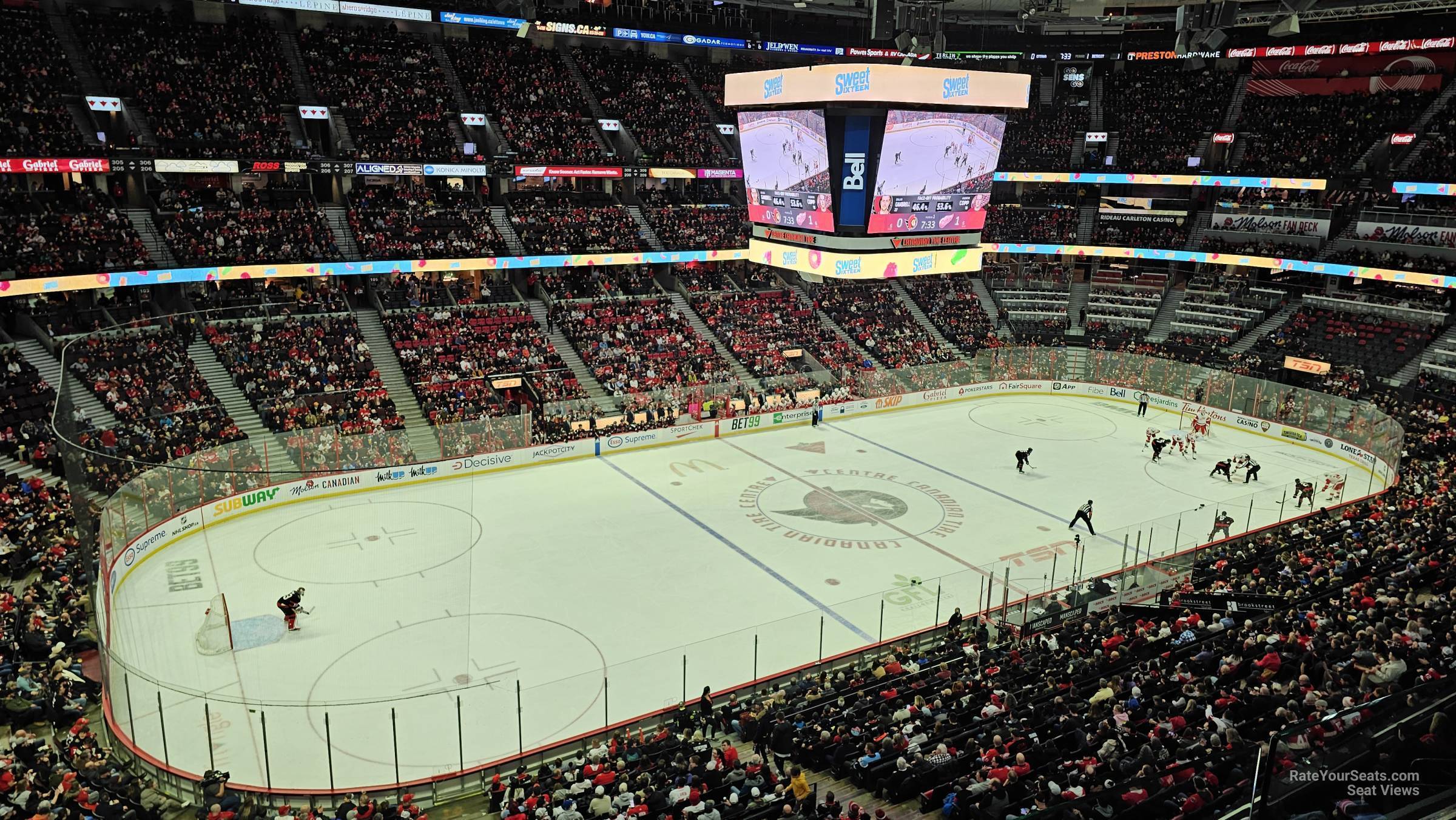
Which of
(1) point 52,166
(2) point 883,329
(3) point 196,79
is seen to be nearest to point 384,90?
(3) point 196,79

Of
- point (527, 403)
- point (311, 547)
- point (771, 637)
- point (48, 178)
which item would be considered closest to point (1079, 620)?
point (771, 637)

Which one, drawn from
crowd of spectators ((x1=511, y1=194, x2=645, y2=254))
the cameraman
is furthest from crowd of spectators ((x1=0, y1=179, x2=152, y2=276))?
the cameraman

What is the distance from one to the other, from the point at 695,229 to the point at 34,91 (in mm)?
27572

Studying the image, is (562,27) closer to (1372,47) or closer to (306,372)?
(306,372)

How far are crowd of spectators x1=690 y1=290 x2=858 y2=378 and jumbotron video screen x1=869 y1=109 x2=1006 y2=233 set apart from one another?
505 inches

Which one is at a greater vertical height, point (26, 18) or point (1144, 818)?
point (26, 18)

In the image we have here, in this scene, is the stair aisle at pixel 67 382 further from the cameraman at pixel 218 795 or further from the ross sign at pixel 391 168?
the ross sign at pixel 391 168

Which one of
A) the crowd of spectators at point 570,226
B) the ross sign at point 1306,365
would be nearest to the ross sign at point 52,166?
the crowd of spectators at point 570,226

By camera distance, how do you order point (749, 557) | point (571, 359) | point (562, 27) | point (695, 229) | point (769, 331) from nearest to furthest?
point (749, 557)
point (571, 359)
point (769, 331)
point (695, 229)
point (562, 27)

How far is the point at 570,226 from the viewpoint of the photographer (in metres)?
44.9

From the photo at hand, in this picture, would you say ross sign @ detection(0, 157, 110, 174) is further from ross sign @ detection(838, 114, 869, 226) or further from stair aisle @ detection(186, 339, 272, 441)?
ross sign @ detection(838, 114, 869, 226)

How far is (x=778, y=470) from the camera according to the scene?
3219 centimetres

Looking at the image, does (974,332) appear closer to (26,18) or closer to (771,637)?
(771,637)

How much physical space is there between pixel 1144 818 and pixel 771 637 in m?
8.76
